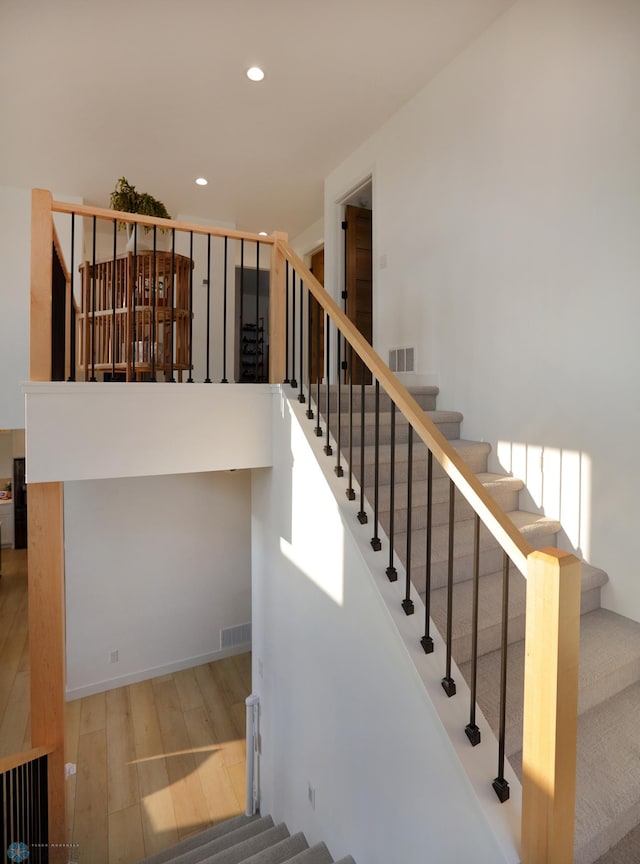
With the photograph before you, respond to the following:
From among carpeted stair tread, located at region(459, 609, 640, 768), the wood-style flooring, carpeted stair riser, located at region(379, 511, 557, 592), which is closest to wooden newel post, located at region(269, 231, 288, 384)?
carpeted stair riser, located at region(379, 511, 557, 592)

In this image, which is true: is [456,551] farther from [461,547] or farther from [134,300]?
[134,300]

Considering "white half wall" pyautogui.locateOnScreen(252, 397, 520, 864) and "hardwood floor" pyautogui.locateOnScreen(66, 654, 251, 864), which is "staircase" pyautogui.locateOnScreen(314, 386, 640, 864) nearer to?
"white half wall" pyautogui.locateOnScreen(252, 397, 520, 864)

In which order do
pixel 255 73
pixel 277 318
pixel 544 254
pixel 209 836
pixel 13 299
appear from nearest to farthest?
pixel 544 254 < pixel 277 318 < pixel 209 836 < pixel 255 73 < pixel 13 299

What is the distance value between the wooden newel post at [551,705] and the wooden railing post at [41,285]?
248 centimetres

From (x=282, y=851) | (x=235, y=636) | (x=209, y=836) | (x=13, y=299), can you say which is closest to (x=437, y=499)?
(x=282, y=851)

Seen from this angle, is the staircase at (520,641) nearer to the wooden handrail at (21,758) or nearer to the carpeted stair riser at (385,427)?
the carpeted stair riser at (385,427)

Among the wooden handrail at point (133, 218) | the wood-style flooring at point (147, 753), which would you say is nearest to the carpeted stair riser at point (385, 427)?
the wooden handrail at point (133, 218)

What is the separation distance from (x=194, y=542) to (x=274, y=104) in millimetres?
4507

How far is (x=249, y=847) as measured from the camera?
2.70 metres

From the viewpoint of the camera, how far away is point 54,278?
9.20 feet

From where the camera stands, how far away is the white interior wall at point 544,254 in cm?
243

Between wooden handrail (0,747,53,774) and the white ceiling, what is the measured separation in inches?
176

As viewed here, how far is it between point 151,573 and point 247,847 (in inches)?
123

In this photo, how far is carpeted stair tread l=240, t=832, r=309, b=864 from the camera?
7.82ft
